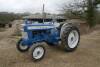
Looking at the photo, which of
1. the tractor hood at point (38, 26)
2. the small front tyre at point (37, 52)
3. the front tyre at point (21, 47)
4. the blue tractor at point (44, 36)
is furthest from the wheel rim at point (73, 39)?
the front tyre at point (21, 47)

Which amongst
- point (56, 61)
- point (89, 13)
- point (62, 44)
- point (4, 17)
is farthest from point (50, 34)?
point (4, 17)

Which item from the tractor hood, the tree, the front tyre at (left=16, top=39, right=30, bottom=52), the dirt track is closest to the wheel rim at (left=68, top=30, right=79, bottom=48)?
the dirt track

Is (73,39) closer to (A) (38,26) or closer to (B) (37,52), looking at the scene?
(A) (38,26)

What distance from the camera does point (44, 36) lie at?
766 centimetres

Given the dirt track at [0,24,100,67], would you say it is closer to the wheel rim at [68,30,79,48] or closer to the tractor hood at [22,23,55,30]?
the wheel rim at [68,30,79,48]

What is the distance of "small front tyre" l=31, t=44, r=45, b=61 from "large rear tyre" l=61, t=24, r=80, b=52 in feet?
3.34

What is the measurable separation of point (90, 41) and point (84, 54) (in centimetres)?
198

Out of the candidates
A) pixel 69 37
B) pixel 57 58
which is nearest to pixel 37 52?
pixel 57 58

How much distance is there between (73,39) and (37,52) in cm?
188

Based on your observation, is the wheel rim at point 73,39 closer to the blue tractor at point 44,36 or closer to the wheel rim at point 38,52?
the blue tractor at point 44,36

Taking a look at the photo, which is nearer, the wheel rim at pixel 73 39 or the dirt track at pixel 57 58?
the dirt track at pixel 57 58

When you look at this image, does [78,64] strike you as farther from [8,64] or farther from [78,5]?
[78,5]

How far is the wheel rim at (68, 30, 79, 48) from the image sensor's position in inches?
319

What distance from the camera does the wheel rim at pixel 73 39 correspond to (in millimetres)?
8108
